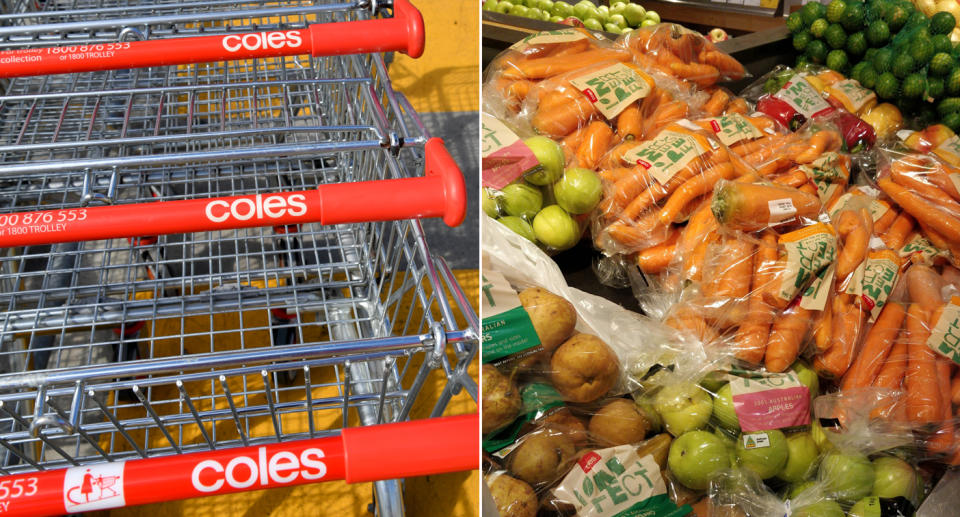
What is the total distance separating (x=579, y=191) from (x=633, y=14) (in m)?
1.30

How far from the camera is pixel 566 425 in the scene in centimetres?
109

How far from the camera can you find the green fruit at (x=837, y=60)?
1.98 m

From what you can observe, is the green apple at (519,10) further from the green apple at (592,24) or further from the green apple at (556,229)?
the green apple at (556,229)

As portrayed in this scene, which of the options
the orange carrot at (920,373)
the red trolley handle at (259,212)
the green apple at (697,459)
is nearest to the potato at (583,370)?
the green apple at (697,459)

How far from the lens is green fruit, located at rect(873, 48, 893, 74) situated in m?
1.88

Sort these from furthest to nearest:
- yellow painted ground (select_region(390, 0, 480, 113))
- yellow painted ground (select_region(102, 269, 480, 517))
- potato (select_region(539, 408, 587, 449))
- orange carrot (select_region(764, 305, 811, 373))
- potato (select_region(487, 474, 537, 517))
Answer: yellow painted ground (select_region(390, 0, 480, 113)), yellow painted ground (select_region(102, 269, 480, 517)), orange carrot (select_region(764, 305, 811, 373)), potato (select_region(539, 408, 587, 449)), potato (select_region(487, 474, 537, 517))

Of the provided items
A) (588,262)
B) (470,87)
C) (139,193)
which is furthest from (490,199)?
(470,87)

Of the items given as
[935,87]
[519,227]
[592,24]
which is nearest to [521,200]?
[519,227]

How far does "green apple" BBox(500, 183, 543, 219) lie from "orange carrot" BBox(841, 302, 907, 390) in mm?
635

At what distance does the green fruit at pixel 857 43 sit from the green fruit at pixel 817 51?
0.06 metres

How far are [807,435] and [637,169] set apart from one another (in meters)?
0.57

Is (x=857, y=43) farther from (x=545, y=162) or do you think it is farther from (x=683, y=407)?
(x=683, y=407)

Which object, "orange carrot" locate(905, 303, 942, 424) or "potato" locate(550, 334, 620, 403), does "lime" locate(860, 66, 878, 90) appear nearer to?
"orange carrot" locate(905, 303, 942, 424)

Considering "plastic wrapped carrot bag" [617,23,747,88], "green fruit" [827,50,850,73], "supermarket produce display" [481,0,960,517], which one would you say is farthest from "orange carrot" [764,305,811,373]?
"green fruit" [827,50,850,73]
